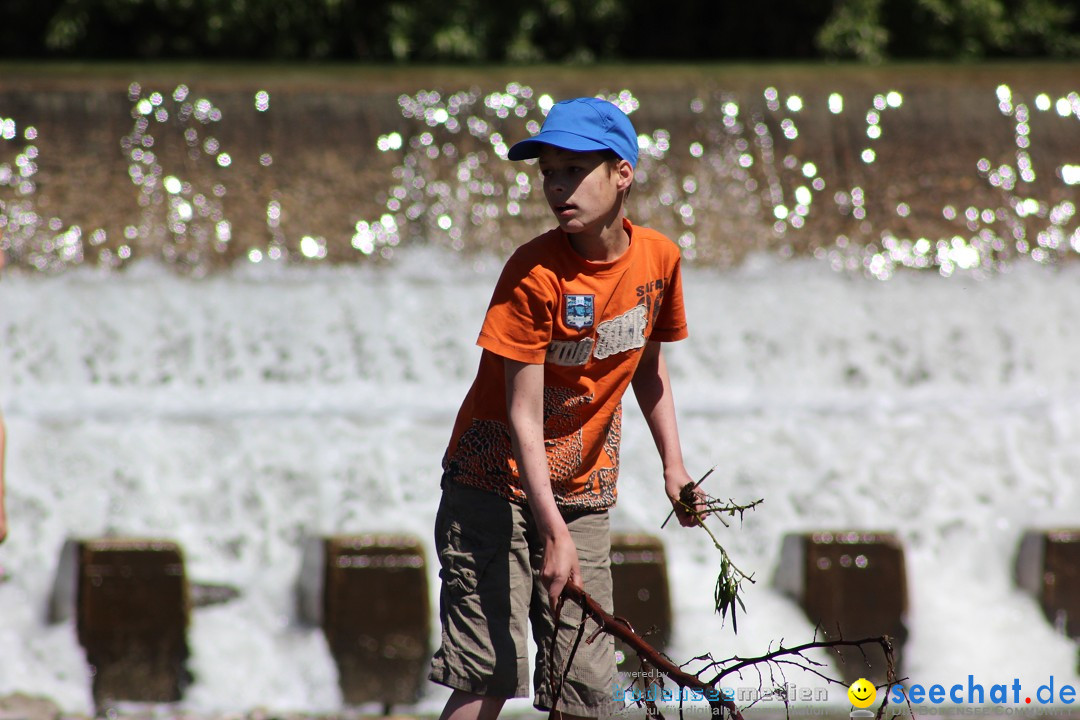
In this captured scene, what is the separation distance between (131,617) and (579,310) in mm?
2656

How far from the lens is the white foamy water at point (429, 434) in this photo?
17.3 ft

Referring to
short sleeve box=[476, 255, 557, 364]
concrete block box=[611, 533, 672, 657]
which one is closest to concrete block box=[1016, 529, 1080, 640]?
concrete block box=[611, 533, 672, 657]

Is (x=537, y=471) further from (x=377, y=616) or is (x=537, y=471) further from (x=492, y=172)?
(x=492, y=172)

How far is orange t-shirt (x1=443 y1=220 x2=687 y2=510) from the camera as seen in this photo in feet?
9.50

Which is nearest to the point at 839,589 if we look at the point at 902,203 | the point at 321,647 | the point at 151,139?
the point at 321,647

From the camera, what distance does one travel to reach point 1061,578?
5367 millimetres

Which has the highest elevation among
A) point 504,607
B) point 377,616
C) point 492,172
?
point 492,172

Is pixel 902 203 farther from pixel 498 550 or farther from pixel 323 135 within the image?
pixel 498 550

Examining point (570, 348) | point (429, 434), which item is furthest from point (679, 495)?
point (429, 434)

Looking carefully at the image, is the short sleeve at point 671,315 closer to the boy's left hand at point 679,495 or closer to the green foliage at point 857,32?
the boy's left hand at point 679,495

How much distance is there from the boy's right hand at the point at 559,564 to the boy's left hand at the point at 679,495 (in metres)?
0.27

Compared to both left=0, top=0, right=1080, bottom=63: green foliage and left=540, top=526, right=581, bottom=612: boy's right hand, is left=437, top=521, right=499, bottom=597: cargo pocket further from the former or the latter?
left=0, top=0, right=1080, bottom=63: green foliage

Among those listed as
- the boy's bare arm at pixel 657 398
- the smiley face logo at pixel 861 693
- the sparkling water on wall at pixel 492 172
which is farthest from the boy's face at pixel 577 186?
the sparkling water on wall at pixel 492 172

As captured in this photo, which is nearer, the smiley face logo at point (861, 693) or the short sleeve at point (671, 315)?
the short sleeve at point (671, 315)
